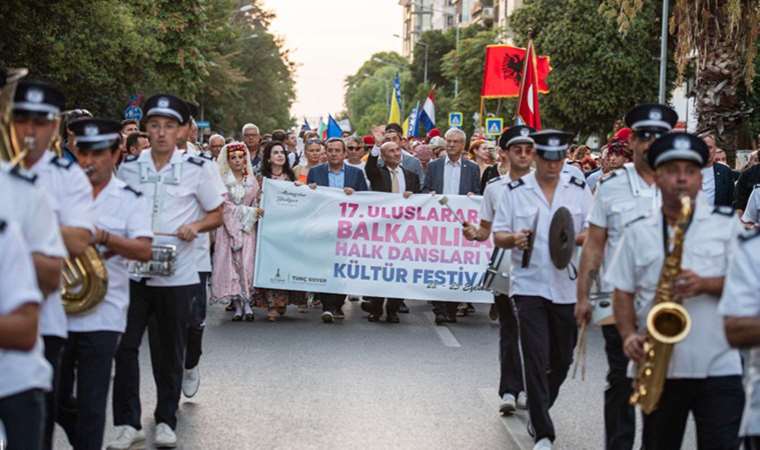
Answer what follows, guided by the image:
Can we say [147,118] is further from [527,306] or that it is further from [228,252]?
[228,252]

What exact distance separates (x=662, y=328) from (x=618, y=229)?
1924 mm

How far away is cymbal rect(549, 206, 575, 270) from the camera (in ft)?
26.9

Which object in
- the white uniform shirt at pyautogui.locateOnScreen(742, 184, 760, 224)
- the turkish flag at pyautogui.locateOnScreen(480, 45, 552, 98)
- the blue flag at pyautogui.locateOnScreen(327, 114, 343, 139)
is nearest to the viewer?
the white uniform shirt at pyautogui.locateOnScreen(742, 184, 760, 224)

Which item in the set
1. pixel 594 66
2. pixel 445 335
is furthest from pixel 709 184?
pixel 594 66

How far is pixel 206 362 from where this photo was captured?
11680mm

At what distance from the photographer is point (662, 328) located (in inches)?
208

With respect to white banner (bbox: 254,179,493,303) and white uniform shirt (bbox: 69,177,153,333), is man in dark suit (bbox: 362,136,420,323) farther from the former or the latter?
white uniform shirt (bbox: 69,177,153,333)

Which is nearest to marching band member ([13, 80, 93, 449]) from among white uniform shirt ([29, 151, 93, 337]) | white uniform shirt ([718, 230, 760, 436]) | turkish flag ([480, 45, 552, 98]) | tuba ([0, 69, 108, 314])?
white uniform shirt ([29, 151, 93, 337])

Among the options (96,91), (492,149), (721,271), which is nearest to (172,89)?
(96,91)

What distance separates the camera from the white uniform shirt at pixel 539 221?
8.23 meters

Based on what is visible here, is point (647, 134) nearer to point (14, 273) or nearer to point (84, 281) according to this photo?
point (84, 281)

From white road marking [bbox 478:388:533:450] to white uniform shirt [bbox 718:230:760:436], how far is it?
12.4ft

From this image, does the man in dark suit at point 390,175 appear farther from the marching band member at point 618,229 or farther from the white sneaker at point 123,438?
the marching band member at point 618,229

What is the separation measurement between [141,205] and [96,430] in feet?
3.88
